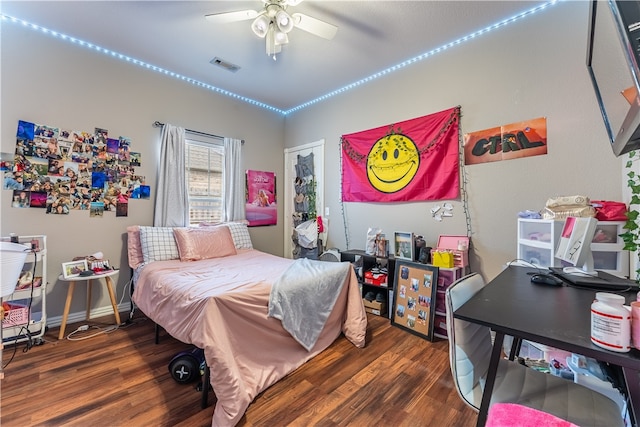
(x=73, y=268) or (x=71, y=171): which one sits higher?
(x=71, y=171)

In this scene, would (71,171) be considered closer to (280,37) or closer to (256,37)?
(256,37)

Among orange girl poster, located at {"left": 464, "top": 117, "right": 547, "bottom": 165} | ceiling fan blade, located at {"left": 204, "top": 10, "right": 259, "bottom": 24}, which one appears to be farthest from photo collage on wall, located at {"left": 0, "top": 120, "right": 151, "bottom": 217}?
orange girl poster, located at {"left": 464, "top": 117, "right": 547, "bottom": 165}

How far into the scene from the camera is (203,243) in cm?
291

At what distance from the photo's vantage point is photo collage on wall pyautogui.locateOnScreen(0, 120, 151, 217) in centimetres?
230

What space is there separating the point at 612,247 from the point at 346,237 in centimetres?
243

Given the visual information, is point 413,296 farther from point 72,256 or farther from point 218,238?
point 72,256

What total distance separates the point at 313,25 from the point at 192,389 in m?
2.72

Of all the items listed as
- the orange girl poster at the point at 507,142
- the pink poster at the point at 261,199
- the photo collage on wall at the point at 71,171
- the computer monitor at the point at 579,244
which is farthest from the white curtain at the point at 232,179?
the computer monitor at the point at 579,244

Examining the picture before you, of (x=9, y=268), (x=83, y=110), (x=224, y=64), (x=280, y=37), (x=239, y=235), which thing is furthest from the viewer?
(x=239, y=235)

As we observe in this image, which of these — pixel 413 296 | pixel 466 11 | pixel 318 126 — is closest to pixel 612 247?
pixel 413 296

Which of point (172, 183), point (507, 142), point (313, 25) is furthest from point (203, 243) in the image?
point (507, 142)

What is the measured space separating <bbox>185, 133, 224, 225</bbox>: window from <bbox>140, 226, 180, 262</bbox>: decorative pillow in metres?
0.57

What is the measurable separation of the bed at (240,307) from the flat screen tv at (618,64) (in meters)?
1.83

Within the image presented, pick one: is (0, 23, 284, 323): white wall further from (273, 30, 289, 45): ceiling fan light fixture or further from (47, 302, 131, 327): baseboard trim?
(273, 30, 289, 45): ceiling fan light fixture
